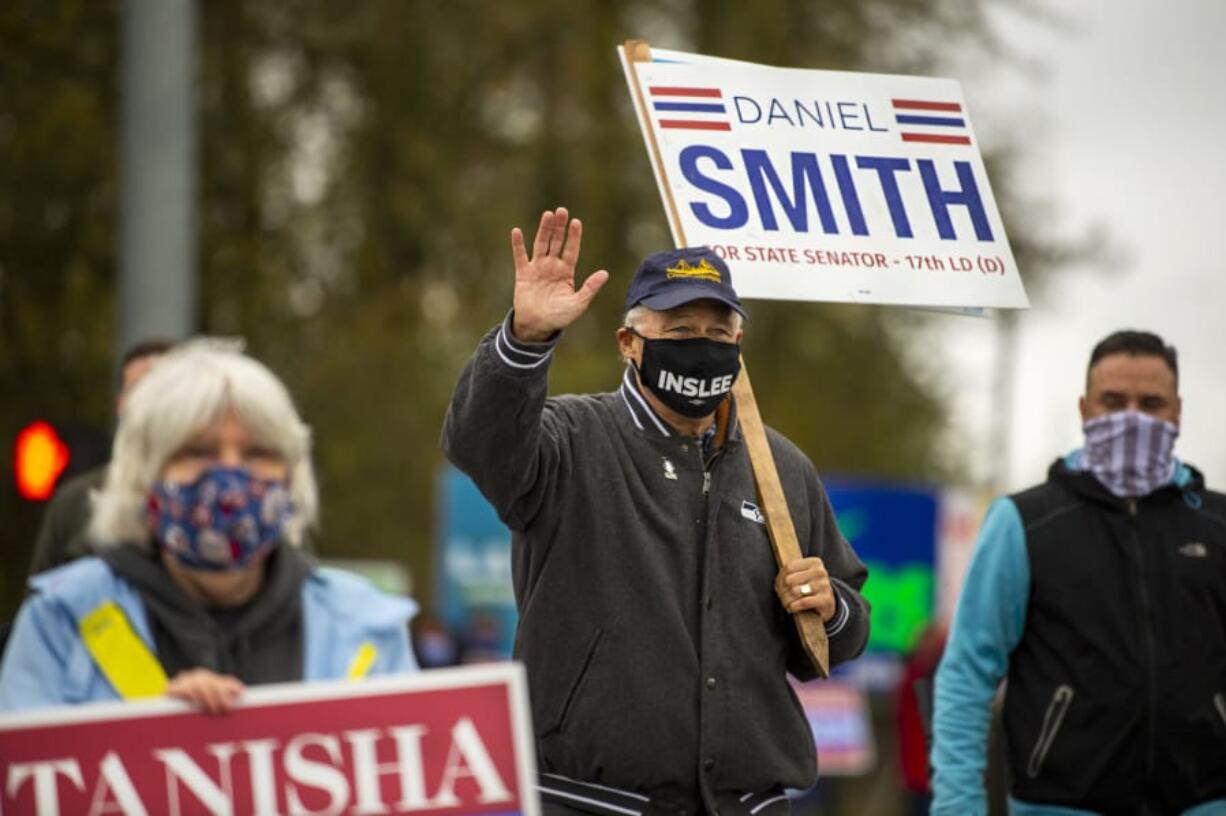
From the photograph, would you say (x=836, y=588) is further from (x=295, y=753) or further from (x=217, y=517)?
(x=217, y=517)

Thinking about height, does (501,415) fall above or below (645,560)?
above

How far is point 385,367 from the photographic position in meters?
22.9

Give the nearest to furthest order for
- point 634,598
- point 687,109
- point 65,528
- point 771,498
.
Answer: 1. point 634,598
2. point 771,498
3. point 687,109
4. point 65,528

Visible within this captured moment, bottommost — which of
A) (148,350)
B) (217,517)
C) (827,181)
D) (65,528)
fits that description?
(217,517)

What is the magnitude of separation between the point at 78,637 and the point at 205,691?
0.25 meters

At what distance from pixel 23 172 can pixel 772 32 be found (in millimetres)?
9984

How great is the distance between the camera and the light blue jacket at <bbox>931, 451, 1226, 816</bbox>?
6.25 m

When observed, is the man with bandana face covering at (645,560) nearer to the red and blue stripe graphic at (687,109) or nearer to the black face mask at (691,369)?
the black face mask at (691,369)

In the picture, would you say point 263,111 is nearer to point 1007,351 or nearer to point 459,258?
point 459,258

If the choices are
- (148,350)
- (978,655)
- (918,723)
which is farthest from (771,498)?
(918,723)

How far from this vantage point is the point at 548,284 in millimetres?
5051

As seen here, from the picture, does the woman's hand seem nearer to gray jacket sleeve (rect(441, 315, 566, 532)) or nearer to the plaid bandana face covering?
gray jacket sleeve (rect(441, 315, 566, 532))

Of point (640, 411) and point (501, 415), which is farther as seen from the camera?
point (640, 411)

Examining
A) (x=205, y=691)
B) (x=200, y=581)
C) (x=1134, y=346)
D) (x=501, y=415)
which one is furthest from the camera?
(x=1134, y=346)
